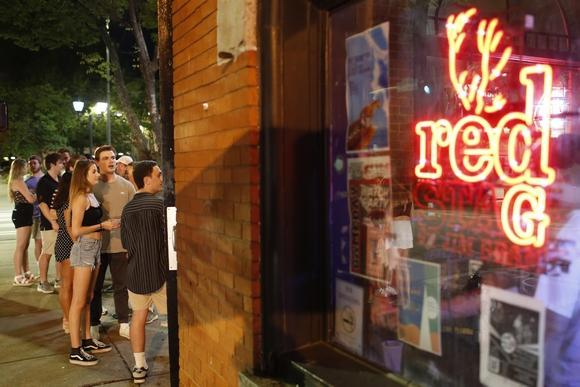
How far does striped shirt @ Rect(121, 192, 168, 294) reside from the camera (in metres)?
4.53

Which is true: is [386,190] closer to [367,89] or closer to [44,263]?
[367,89]

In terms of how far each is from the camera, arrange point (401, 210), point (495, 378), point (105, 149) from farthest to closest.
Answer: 1. point (105, 149)
2. point (401, 210)
3. point (495, 378)

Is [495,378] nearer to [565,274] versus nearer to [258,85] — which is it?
[565,274]

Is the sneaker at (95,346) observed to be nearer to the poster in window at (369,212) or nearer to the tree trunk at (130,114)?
the poster in window at (369,212)

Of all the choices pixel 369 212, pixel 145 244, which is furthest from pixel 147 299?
pixel 369 212

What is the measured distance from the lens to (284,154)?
9.07 feet

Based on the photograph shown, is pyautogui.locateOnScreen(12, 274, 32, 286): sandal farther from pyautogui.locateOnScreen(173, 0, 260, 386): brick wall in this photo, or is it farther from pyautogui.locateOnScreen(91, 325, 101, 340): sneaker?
pyautogui.locateOnScreen(173, 0, 260, 386): brick wall

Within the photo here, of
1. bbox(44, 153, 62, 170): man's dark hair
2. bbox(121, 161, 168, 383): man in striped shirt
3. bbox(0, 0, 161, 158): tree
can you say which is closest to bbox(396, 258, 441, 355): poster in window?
bbox(121, 161, 168, 383): man in striped shirt

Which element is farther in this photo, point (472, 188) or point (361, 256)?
point (361, 256)

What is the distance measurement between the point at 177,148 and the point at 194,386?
168 cm

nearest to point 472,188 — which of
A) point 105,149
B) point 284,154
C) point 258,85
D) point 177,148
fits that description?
point 284,154

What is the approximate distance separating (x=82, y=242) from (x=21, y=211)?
155 inches

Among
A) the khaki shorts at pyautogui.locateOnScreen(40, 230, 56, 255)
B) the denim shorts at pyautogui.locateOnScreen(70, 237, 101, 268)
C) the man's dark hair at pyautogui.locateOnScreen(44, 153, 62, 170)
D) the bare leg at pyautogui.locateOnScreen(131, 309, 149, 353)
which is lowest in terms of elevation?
the bare leg at pyautogui.locateOnScreen(131, 309, 149, 353)

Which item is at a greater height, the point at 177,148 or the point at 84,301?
the point at 177,148
